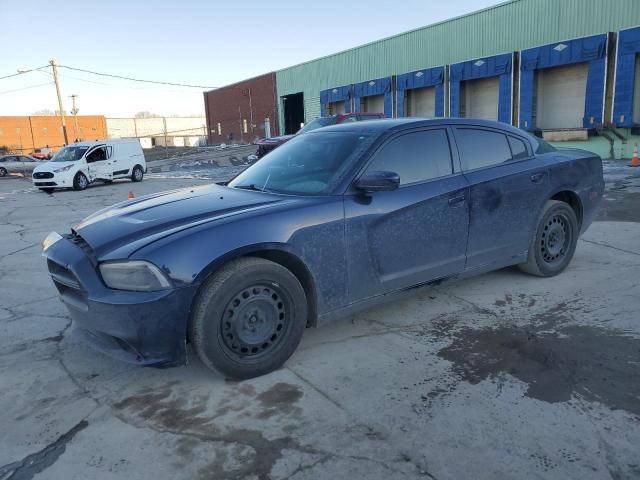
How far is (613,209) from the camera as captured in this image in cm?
864

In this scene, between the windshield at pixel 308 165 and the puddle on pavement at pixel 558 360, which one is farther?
the windshield at pixel 308 165

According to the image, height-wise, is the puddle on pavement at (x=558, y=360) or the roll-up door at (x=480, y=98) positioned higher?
the roll-up door at (x=480, y=98)

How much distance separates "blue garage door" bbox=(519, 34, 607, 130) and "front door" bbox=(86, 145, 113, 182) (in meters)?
16.1

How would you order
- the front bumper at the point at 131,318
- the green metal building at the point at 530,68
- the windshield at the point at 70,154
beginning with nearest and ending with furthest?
the front bumper at the point at 131,318 → the green metal building at the point at 530,68 → the windshield at the point at 70,154

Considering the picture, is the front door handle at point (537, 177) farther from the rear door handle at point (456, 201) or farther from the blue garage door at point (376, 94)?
the blue garage door at point (376, 94)

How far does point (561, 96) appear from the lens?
1959 cm

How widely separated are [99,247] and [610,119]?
1872cm

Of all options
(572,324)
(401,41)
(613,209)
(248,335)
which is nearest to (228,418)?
(248,335)

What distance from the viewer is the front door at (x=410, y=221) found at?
3541mm

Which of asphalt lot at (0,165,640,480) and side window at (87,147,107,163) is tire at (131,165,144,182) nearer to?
side window at (87,147,107,163)

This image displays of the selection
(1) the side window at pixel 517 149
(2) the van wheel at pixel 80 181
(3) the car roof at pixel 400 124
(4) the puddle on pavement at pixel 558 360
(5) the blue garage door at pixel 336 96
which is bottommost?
(4) the puddle on pavement at pixel 558 360

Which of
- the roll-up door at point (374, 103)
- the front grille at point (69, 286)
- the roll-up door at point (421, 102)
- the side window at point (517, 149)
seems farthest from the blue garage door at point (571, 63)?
the front grille at point (69, 286)

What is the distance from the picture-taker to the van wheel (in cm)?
1755

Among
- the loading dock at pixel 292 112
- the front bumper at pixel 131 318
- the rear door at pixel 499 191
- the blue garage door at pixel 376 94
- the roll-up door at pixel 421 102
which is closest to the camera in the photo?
the front bumper at pixel 131 318
